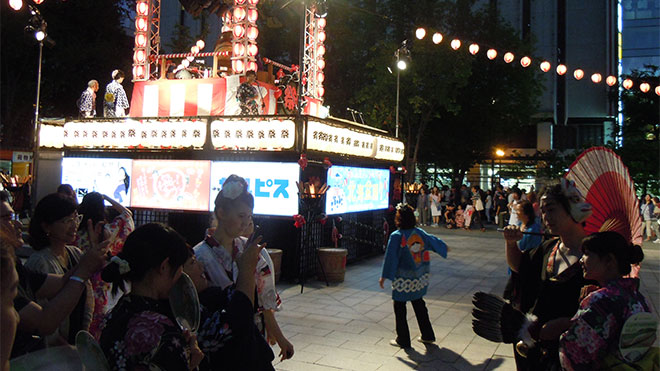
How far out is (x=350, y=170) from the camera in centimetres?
1195

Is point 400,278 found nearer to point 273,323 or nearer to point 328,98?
point 273,323

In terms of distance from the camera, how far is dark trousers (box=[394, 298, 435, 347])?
6.07 m

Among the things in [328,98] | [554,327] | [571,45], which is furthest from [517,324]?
[571,45]

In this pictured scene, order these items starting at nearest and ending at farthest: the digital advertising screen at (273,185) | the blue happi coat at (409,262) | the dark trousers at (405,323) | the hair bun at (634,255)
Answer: the hair bun at (634,255), the dark trousers at (405,323), the blue happi coat at (409,262), the digital advertising screen at (273,185)

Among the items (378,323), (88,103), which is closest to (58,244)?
(378,323)

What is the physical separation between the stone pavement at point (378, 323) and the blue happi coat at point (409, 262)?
697 mm

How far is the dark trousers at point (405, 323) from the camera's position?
6070 mm

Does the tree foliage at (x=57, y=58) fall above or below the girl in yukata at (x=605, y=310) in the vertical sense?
above

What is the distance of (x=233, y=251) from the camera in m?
3.15

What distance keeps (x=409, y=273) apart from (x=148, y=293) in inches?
179

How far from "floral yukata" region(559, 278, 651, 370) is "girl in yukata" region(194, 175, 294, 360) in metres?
1.59

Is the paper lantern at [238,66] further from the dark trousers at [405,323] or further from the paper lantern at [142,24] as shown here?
the dark trousers at [405,323]

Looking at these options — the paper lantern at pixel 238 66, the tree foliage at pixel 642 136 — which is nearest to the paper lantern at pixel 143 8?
the paper lantern at pixel 238 66

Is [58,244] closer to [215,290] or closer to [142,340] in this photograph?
[215,290]
